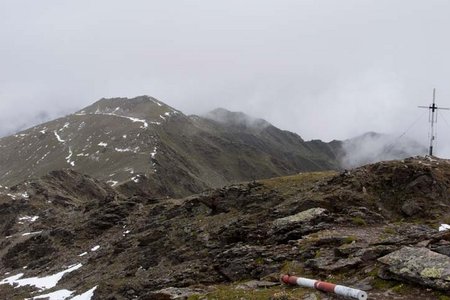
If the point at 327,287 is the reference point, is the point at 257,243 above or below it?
below

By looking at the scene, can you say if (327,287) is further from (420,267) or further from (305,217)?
(305,217)

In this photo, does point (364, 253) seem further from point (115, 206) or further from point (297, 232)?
point (115, 206)

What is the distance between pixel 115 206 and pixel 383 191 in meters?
51.5

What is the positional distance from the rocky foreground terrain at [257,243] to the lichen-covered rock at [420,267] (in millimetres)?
45

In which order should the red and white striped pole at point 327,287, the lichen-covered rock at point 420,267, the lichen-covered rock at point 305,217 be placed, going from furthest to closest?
1. the lichen-covered rock at point 305,217
2. the lichen-covered rock at point 420,267
3. the red and white striped pole at point 327,287

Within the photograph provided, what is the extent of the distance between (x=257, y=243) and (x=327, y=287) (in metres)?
16.2

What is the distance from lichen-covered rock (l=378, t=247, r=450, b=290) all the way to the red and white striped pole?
2.77 m

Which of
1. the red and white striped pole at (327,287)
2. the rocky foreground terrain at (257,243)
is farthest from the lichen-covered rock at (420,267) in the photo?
the red and white striped pole at (327,287)

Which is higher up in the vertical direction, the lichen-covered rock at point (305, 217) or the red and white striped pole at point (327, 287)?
the red and white striped pole at point (327, 287)

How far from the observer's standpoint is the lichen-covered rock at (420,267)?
763 inches

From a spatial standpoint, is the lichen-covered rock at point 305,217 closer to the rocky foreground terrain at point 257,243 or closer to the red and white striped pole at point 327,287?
the rocky foreground terrain at point 257,243

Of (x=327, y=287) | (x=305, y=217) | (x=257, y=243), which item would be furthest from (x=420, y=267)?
(x=257, y=243)

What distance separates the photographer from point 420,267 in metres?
20.2

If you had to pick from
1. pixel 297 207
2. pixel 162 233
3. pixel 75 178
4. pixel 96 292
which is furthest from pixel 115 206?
pixel 75 178
